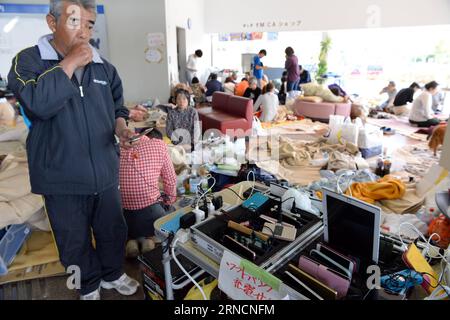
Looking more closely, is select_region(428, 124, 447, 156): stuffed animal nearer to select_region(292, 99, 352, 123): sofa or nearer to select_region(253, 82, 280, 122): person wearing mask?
select_region(292, 99, 352, 123): sofa

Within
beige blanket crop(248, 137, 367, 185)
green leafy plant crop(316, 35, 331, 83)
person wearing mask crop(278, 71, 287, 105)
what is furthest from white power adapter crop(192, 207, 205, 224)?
green leafy plant crop(316, 35, 331, 83)

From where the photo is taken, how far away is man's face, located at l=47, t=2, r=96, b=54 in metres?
1.17

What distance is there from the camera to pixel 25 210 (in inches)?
69.8

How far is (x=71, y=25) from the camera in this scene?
46.3 inches

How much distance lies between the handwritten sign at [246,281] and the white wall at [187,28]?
217 inches

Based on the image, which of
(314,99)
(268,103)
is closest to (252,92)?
(268,103)

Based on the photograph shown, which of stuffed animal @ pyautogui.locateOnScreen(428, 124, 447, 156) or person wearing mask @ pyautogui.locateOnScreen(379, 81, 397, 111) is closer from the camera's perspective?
stuffed animal @ pyautogui.locateOnScreen(428, 124, 447, 156)

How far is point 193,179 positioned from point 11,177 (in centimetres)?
131

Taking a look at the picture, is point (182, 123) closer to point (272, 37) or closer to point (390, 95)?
point (390, 95)

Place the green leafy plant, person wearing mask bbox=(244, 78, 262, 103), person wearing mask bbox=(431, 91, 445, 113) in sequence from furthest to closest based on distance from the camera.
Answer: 1. the green leafy plant
2. person wearing mask bbox=(431, 91, 445, 113)
3. person wearing mask bbox=(244, 78, 262, 103)

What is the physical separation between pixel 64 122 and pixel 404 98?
6911 mm

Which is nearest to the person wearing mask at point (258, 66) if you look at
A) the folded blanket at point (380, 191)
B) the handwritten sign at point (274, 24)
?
the handwritten sign at point (274, 24)

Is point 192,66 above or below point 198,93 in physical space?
above
